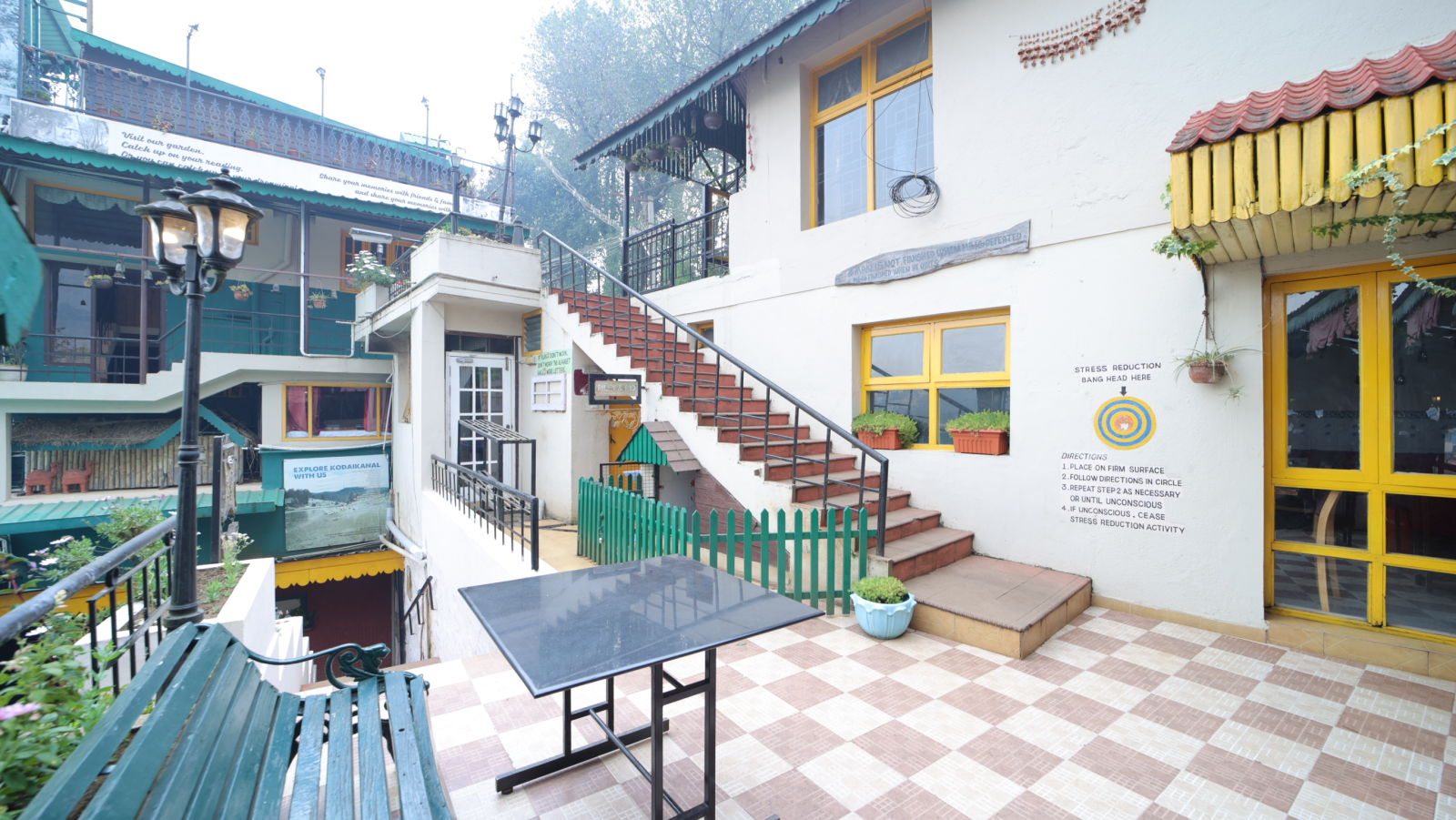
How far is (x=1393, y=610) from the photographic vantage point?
4.26 meters

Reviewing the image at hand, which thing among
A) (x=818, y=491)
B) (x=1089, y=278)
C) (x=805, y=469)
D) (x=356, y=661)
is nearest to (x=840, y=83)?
(x=1089, y=278)

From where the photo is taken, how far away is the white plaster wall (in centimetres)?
648

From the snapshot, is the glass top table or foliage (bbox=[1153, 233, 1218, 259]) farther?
foliage (bbox=[1153, 233, 1218, 259])

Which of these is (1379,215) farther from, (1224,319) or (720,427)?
(720,427)

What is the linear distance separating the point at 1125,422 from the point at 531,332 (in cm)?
877

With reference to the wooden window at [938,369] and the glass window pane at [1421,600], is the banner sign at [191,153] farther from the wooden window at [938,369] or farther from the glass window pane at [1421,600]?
the glass window pane at [1421,600]

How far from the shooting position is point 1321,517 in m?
4.55

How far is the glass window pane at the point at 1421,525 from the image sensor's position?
4086 mm

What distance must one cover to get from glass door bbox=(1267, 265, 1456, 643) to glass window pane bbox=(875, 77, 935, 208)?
3593mm

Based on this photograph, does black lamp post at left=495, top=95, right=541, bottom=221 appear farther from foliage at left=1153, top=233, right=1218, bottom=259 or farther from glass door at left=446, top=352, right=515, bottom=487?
foliage at left=1153, top=233, right=1218, bottom=259

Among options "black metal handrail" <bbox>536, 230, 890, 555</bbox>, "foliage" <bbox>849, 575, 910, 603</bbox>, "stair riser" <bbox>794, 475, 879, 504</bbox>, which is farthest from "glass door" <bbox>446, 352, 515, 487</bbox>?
"foliage" <bbox>849, 575, 910, 603</bbox>

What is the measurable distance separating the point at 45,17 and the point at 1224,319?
21.9 m

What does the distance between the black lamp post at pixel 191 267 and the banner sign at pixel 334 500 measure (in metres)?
9.13

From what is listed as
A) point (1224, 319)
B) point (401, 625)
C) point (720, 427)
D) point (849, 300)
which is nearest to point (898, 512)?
point (720, 427)
